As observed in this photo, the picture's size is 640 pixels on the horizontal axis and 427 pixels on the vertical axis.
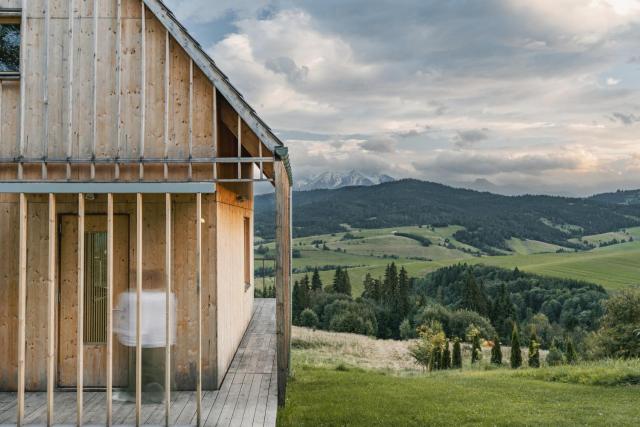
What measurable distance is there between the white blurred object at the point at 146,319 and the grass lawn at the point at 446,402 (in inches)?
79.3

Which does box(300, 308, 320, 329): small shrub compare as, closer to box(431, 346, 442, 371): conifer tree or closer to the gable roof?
box(431, 346, 442, 371): conifer tree

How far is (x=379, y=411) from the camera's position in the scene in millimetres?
7805

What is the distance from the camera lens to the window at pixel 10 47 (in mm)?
7559

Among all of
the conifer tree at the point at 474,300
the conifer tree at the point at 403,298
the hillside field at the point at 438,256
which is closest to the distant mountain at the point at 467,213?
the hillside field at the point at 438,256

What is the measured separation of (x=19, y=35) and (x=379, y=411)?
783 centimetres

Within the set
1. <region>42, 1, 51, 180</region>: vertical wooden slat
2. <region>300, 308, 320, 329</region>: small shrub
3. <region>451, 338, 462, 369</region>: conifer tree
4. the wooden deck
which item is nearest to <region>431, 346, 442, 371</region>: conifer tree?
<region>451, 338, 462, 369</region>: conifer tree

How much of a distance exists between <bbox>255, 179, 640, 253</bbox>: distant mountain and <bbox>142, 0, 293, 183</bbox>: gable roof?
11524cm

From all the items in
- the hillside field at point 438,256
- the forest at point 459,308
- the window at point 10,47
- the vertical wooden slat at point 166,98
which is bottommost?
the forest at point 459,308

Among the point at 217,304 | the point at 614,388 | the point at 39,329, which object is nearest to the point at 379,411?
the point at 217,304

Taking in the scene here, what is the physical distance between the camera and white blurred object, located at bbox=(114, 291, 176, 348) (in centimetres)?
709

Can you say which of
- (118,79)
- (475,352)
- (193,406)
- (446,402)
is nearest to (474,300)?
(475,352)

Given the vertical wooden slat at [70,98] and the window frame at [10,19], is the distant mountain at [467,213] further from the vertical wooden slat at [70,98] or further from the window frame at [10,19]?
the vertical wooden slat at [70,98]

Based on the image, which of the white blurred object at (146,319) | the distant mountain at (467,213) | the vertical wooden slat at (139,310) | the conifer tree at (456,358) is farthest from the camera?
the distant mountain at (467,213)

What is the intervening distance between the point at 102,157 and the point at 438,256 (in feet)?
378
